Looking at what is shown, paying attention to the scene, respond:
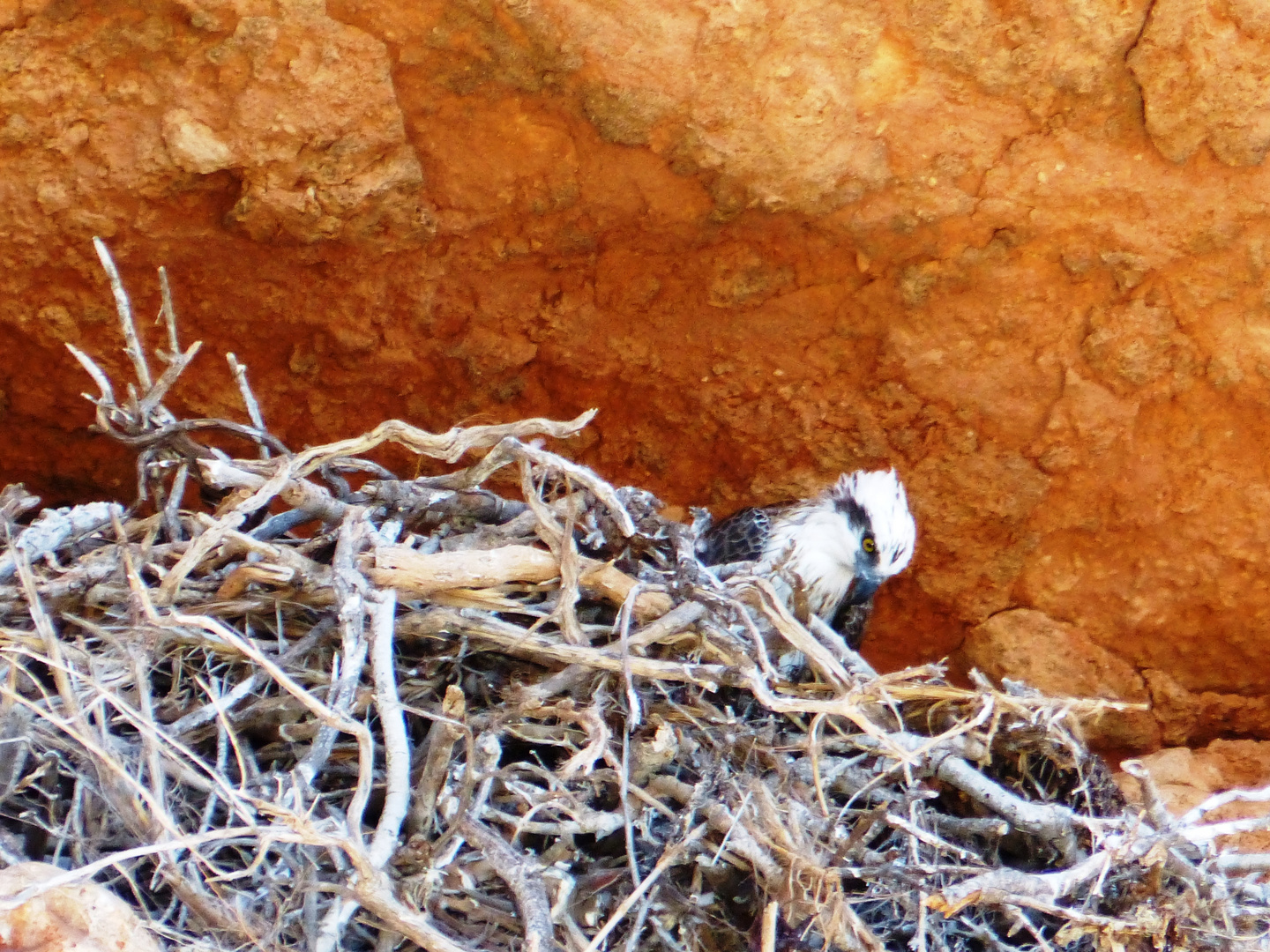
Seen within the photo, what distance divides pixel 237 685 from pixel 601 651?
0.68m

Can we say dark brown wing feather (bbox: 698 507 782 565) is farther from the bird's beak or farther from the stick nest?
the stick nest

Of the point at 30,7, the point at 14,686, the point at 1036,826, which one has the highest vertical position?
the point at 30,7

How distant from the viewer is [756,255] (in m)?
3.43

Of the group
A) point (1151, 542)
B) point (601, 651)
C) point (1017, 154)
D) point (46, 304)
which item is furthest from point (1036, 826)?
point (46, 304)

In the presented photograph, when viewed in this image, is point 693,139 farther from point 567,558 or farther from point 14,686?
point 14,686

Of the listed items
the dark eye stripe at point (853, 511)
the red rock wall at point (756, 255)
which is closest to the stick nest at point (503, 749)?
the red rock wall at point (756, 255)

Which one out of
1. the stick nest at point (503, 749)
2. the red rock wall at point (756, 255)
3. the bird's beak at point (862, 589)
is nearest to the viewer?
the stick nest at point (503, 749)

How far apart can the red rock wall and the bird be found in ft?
0.60

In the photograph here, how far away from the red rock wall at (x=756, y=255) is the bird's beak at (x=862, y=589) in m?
0.32

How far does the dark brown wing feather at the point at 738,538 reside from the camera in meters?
3.71

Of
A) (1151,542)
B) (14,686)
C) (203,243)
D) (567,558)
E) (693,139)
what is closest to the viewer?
(14,686)

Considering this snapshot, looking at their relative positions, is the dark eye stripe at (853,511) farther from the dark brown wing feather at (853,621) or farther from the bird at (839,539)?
the dark brown wing feather at (853,621)

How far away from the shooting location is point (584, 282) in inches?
140

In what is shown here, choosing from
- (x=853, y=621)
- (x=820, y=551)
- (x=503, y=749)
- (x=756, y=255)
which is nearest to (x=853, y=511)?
(x=820, y=551)
